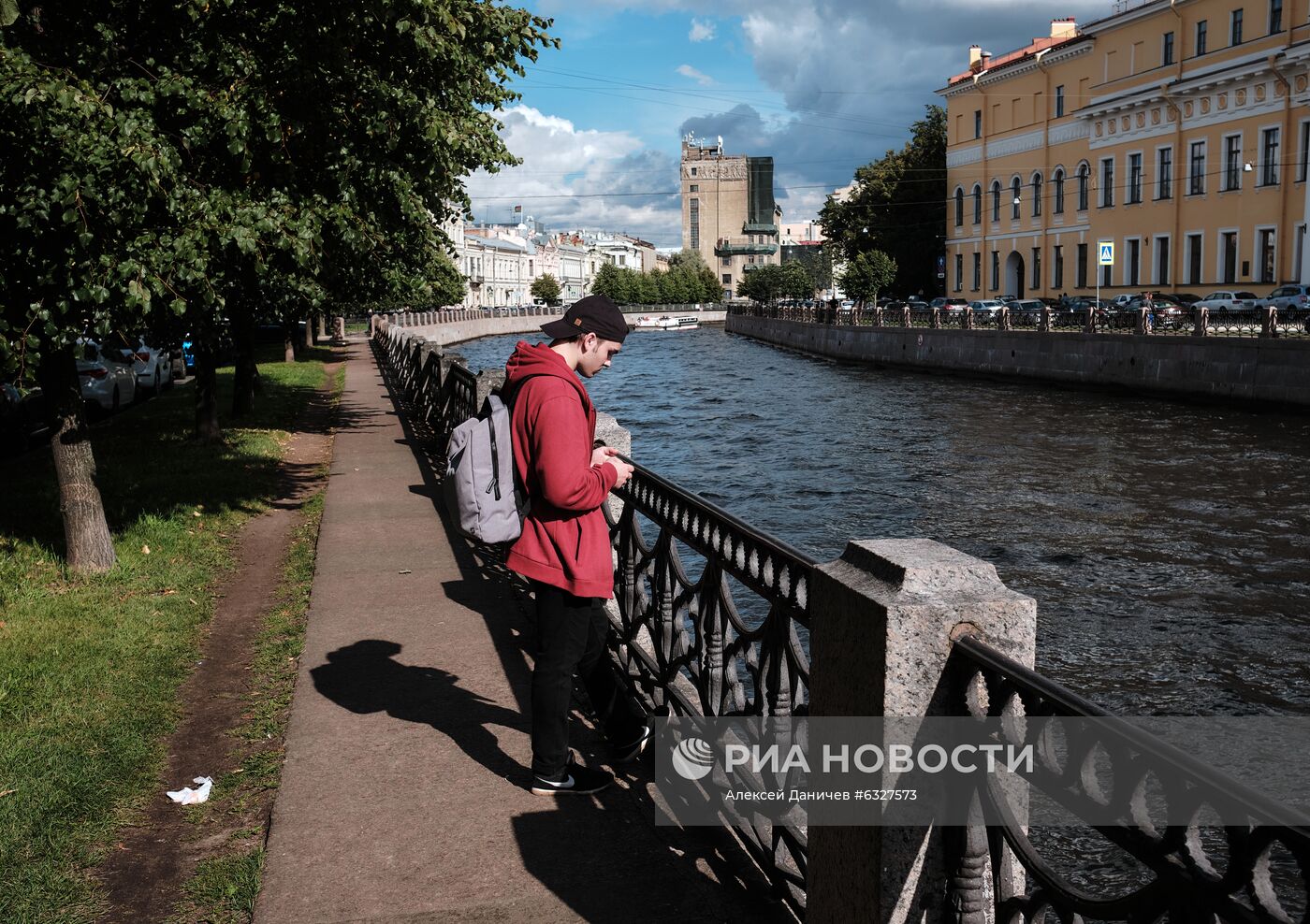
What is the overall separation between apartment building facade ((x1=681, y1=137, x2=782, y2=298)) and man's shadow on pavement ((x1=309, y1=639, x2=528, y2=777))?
163635mm

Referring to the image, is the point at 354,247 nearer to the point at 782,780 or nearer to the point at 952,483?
the point at 782,780

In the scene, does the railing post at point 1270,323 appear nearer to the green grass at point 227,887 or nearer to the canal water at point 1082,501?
the canal water at point 1082,501

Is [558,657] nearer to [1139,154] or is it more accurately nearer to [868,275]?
[1139,154]

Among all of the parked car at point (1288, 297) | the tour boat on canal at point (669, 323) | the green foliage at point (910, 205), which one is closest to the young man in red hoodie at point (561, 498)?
the parked car at point (1288, 297)

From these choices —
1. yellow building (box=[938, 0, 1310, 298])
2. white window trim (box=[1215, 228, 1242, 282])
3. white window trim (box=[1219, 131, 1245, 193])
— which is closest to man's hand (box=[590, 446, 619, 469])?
yellow building (box=[938, 0, 1310, 298])

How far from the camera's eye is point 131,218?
22.8 feet

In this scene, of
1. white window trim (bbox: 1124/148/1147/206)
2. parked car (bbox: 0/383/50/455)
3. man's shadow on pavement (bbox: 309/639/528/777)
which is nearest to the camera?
man's shadow on pavement (bbox: 309/639/528/777)

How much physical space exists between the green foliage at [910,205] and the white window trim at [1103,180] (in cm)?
1853

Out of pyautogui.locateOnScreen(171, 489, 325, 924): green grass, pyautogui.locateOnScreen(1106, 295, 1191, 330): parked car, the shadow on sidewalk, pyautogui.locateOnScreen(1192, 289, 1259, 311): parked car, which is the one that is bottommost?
pyautogui.locateOnScreen(171, 489, 325, 924): green grass

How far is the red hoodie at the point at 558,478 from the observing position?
376cm

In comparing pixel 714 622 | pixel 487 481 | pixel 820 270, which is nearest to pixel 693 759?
pixel 714 622

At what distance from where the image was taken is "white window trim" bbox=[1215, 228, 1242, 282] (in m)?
46.6

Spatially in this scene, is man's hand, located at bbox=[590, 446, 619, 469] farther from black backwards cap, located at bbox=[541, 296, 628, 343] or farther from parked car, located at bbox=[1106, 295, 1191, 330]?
parked car, located at bbox=[1106, 295, 1191, 330]

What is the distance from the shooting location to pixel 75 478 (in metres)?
8.12
